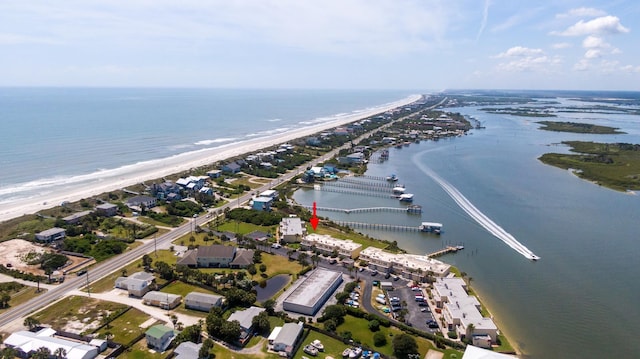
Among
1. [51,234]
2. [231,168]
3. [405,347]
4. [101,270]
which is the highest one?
[231,168]

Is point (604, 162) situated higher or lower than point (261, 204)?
higher

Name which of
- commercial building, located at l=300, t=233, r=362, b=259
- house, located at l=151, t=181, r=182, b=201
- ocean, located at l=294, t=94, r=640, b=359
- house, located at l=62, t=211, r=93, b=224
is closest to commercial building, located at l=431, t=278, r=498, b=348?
ocean, located at l=294, t=94, r=640, b=359

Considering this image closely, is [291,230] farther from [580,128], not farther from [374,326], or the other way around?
[580,128]

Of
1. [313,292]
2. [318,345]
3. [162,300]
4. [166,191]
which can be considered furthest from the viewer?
[166,191]

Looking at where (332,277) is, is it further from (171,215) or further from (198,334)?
(171,215)

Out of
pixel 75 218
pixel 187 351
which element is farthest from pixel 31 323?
pixel 75 218

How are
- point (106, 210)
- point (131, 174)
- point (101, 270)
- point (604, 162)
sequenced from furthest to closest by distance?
point (604, 162)
point (131, 174)
point (106, 210)
point (101, 270)
